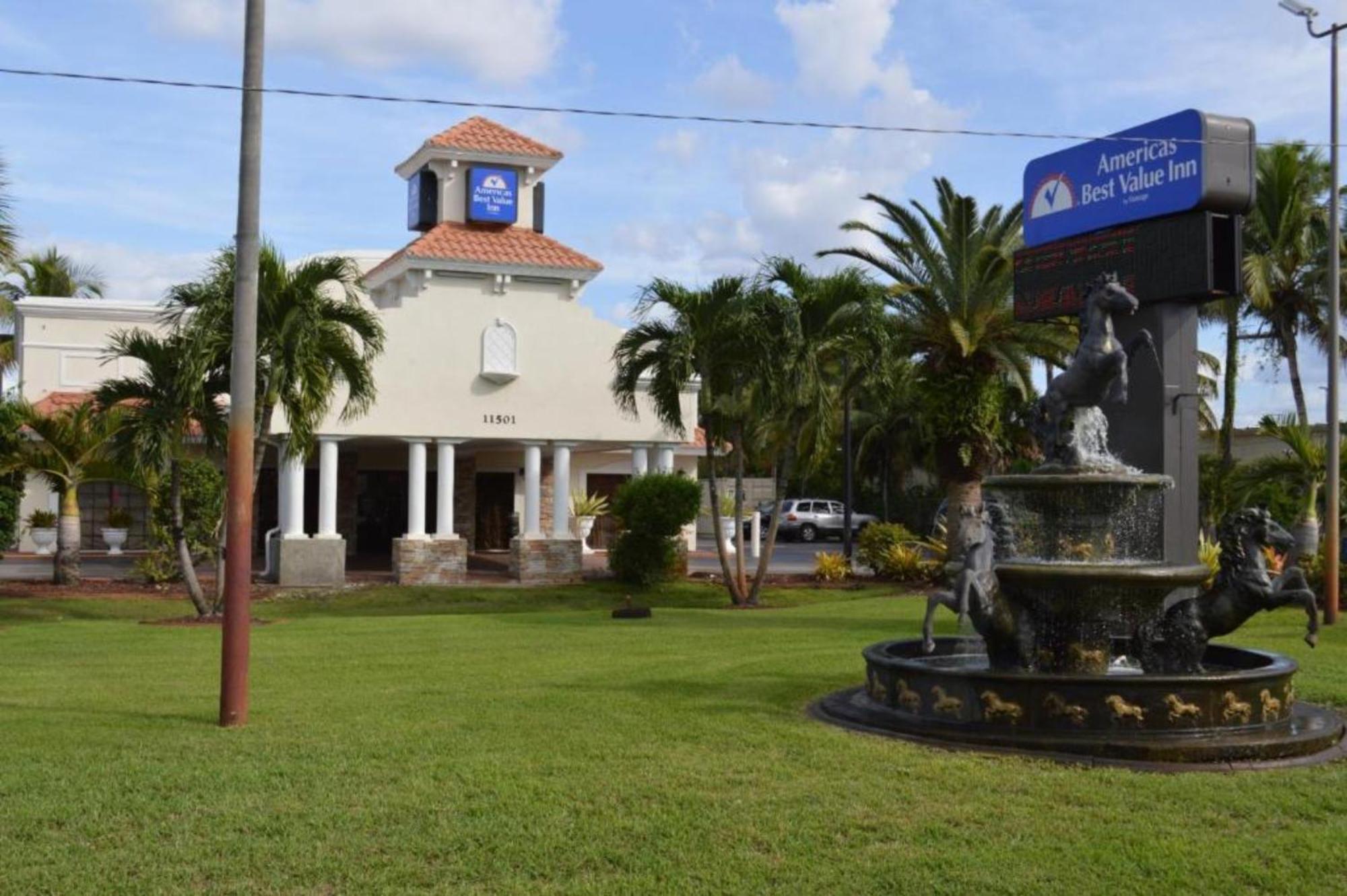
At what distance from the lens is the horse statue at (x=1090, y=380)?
1138 cm

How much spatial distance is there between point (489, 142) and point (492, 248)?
271 cm

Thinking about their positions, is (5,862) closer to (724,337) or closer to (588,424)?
(724,337)

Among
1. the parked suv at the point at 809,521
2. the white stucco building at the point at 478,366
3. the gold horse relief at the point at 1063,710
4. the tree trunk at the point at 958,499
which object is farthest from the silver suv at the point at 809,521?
the gold horse relief at the point at 1063,710

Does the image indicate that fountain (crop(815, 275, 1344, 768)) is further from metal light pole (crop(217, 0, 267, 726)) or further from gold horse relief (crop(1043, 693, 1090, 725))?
metal light pole (crop(217, 0, 267, 726))

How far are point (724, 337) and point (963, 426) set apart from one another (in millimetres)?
5956

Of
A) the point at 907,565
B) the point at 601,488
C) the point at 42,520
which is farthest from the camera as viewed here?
the point at 601,488

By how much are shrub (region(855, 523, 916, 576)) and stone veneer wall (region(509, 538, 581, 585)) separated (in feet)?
20.1

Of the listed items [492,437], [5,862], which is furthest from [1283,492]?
[5,862]

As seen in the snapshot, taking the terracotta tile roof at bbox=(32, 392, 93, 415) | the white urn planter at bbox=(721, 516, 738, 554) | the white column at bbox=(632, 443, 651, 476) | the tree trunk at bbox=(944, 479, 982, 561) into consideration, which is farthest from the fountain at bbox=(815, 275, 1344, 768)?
the white urn planter at bbox=(721, 516, 738, 554)

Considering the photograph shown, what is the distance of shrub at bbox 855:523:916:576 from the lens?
2912cm

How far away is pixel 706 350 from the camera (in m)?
24.0

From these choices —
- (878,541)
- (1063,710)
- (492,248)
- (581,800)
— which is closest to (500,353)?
(492,248)

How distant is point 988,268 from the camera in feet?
90.9

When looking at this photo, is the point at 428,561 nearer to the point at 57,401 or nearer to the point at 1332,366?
the point at 57,401
